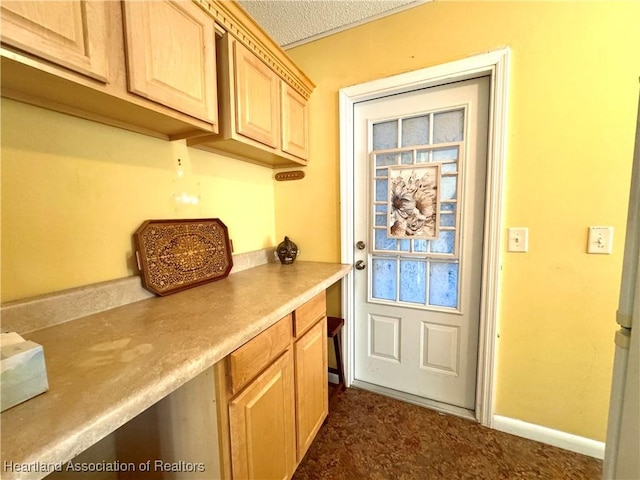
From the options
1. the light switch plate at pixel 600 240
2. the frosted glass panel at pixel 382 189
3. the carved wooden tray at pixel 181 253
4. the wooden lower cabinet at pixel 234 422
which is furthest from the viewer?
the frosted glass panel at pixel 382 189

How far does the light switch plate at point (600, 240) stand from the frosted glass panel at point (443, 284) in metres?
0.58

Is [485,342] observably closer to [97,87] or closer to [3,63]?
[97,87]

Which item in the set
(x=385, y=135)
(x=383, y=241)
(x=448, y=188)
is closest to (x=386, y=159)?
(x=385, y=135)

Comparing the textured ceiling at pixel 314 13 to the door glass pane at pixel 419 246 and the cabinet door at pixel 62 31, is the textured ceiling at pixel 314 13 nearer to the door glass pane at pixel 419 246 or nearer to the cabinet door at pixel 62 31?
the cabinet door at pixel 62 31

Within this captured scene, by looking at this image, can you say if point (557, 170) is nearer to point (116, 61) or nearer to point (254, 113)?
point (254, 113)

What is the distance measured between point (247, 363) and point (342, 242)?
1.05 metres

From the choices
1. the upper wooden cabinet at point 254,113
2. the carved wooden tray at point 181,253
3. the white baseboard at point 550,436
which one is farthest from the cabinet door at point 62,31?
the white baseboard at point 550,436

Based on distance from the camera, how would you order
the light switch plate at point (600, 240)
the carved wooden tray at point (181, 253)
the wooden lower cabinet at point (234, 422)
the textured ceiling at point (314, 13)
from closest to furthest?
the wooden lower cabinet at point (234, 422) < the carved wooden tray at point (181, 253) < the light switch plate at point (600, 240) < the textured ceiling at point (314, 13)

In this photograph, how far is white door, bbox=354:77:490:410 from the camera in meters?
1.46

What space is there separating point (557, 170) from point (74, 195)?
2.05 metres

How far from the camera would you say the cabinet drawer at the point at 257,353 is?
77cm

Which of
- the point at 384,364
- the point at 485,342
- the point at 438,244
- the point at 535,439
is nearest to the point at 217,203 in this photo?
the point at 438,244

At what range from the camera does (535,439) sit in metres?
1.37

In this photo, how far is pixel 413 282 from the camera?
1.64 metres
